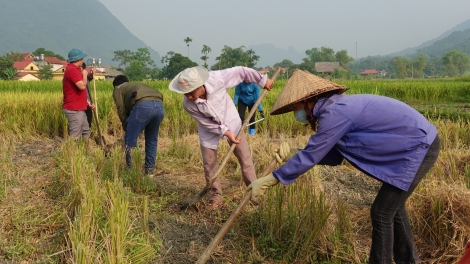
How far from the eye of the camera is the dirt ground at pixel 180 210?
282cm

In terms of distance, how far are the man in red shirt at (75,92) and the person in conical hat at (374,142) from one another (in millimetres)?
3562

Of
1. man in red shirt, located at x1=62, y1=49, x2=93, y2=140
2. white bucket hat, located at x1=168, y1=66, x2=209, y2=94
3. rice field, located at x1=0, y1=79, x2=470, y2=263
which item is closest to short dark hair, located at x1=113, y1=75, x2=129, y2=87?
man in red shirt, located at x1=62, y1=49, x2=93, y2=140

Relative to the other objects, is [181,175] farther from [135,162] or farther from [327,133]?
[327,133]

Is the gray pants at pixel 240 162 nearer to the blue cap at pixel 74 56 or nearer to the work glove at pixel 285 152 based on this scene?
the work glove at pixel 285 152

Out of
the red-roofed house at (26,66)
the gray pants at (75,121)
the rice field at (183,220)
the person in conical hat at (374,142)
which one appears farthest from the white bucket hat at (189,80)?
the red-roofed house at (26,66)

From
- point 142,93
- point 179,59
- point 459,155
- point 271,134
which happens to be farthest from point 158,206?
point 179,59

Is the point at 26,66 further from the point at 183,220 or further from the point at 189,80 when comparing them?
the point at 189,80

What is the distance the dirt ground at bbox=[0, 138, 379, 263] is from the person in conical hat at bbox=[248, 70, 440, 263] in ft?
2.50

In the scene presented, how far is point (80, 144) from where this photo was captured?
Result: 432 cm

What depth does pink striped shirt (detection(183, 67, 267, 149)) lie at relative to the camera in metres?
3.22

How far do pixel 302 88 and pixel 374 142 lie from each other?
1.54 feet

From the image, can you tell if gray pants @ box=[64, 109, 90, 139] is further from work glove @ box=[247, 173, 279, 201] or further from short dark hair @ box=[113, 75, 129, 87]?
work glove @ box=[247, 173, 279, 201]

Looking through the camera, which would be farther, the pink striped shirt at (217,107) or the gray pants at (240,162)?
the gray pants at (240,162)

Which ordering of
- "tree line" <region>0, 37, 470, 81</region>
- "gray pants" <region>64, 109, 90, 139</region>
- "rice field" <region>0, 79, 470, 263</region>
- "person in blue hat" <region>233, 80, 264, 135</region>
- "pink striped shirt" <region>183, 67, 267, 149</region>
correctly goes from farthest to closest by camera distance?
"tree line" <region>0, 37, 470, 81</region> < "person in blue hat" <region>233, 80, 264, 135</region> < "gray pants" <region>64, 109, 90, 139</region> < "pink striped shirt" <region>183, 67, 267, 149</region> < "rice field" <region>0, 79, 470, 263</region>
